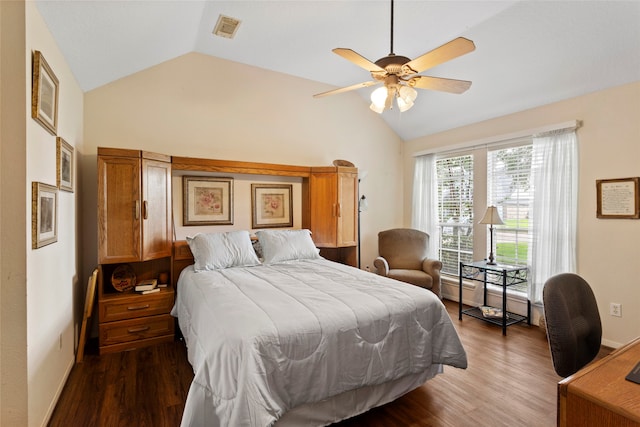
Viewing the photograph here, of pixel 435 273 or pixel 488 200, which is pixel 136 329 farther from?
pixel 488 200

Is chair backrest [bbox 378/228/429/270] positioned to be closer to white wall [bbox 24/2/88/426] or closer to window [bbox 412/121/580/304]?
window [bbox 412/121/580/304]

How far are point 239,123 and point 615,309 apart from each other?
4.44 m

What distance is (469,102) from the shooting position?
4055 mm

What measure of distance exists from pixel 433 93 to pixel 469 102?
46 centimetres

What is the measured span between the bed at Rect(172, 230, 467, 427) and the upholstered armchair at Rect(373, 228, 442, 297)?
61.9 inches

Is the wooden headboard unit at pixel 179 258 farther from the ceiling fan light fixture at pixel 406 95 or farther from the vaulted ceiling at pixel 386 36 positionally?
the ceiling fan light fixture at pixel 406 95

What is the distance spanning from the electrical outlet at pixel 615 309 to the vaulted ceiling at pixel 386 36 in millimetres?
2093

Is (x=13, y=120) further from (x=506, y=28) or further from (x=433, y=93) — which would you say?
(x=433, y=93)

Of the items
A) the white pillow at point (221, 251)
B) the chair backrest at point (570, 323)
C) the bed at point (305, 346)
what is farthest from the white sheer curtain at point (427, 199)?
the chair backrest at point (570, 323)

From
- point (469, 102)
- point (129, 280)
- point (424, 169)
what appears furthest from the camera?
point (424, 169)

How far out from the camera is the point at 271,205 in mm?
4199

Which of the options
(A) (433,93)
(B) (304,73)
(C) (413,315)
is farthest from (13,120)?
(A) (433,93)

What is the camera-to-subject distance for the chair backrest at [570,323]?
1396mm

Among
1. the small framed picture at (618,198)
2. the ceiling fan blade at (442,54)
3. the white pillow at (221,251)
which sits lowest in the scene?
the white pillow at (221,251)
